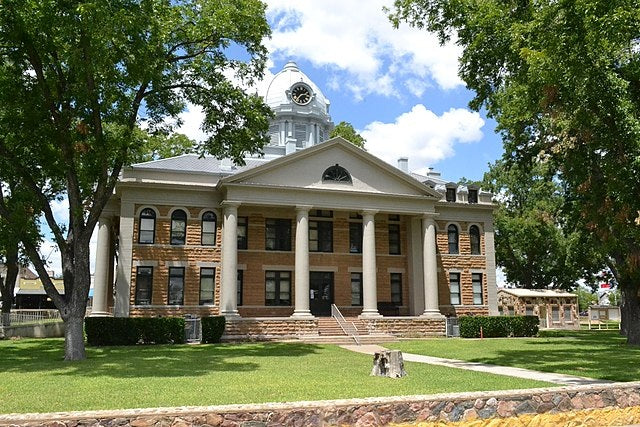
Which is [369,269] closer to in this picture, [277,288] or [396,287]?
[396,287]

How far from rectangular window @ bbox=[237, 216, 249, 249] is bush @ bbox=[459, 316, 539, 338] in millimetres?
12758

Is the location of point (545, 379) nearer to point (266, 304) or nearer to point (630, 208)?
point (630, 208)

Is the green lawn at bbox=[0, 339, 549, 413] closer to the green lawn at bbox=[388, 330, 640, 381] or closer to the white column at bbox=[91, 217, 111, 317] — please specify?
the green lawn at bbox=[388, 330, 640, 381]

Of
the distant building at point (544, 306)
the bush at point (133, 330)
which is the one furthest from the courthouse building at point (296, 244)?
the distant building at point (544, 306)

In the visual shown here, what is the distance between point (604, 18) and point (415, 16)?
974 cm

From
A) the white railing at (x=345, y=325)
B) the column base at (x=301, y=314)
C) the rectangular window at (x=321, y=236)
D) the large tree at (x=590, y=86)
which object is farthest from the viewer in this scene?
the rectangular window at (x=321, y=236)

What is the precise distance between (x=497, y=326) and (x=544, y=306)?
50.4 ft

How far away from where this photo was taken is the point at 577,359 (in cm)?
1906

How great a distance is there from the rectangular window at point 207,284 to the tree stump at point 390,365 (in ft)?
58.8

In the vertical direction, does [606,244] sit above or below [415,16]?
below

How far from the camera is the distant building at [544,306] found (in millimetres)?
45031

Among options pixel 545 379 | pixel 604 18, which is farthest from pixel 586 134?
pixel 545 379

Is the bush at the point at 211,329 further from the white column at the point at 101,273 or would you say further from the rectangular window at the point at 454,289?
the rectangular window at the point at 454,289

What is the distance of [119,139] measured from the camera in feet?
61.0
